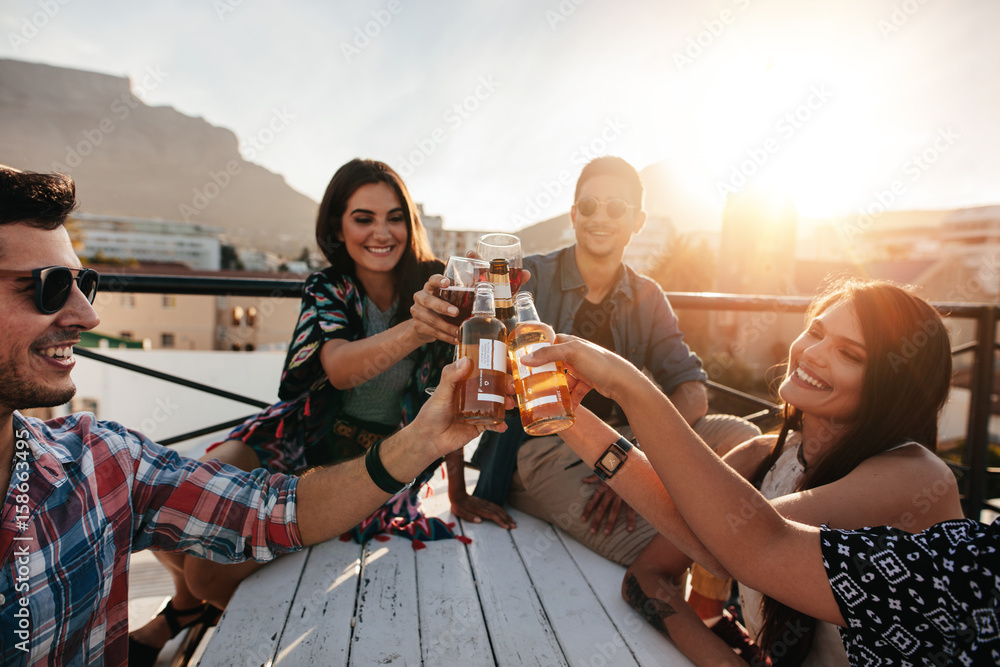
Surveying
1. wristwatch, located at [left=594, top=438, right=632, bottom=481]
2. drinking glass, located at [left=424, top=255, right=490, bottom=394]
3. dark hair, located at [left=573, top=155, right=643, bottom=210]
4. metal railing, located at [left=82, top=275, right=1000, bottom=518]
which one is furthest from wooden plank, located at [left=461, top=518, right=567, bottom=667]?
dark hair, located at [left=573, top=155, right=643, bottom=210]

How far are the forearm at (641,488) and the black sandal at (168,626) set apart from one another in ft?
6.02

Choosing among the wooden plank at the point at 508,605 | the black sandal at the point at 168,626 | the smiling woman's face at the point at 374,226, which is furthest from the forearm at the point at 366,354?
the black sandal at the point at 168,626

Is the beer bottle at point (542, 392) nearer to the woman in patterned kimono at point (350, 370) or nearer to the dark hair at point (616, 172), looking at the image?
the woman in patterned kimono at point (350, 370)

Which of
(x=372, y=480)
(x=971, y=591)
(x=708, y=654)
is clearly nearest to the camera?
(x=971, y=591)

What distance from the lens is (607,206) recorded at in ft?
9.80

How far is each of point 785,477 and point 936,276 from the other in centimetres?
4862

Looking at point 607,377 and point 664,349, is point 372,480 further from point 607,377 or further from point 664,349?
point 664,349

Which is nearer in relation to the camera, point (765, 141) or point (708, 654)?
point (708, 654)

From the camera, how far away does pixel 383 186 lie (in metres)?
2.66

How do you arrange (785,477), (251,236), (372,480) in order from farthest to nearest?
(251,236)
(785,477)
(372,480)

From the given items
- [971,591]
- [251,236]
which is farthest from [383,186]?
[251,236]

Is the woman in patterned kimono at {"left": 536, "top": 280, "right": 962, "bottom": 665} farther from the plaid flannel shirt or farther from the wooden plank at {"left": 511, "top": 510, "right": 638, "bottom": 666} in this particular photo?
the plaid flannel shirt

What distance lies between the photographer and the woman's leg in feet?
5.29

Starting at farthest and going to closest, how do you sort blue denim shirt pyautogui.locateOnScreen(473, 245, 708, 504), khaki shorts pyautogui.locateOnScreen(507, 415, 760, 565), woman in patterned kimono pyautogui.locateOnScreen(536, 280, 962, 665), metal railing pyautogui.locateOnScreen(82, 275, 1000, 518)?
metal railing pyautogui.locateOnScreen(82, 275, 1000, 518) < blue denim shirt pyautogui.locateOnScreen(473, 245, 708, 504) < khaki shorts pyautogui.locateOnScreen(507, 415, 760, 565) < woman in patterned kimono pyautogui.locateOnScreen(536, 280, 962, 665)
